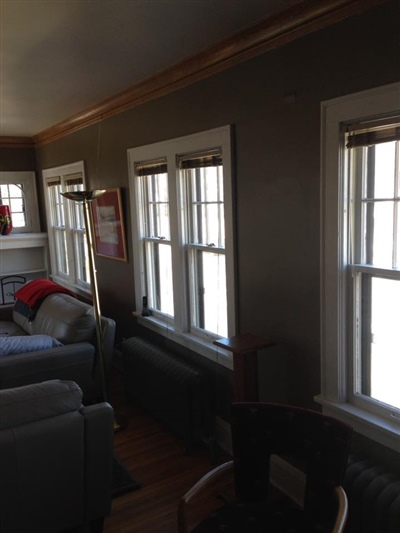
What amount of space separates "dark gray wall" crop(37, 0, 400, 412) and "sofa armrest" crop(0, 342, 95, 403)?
1381 mm

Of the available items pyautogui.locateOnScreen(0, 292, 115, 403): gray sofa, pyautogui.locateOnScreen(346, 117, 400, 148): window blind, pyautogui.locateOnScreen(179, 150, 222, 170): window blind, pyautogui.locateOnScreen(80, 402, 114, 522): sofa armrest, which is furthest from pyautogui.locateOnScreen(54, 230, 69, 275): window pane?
pyautogui.locateOnScreen(346, 117, 400, 148): window blind

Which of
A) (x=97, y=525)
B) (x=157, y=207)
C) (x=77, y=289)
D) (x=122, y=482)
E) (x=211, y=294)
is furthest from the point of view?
(x=77, y=289)

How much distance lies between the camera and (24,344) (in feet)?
11.7

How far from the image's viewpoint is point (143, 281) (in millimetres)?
4348

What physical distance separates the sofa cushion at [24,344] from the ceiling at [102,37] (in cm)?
187

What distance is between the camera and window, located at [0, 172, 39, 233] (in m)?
6.61

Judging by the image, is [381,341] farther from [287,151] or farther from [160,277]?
[160,277]

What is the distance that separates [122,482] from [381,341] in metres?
1.80

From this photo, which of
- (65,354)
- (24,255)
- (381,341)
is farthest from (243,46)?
(24,255)

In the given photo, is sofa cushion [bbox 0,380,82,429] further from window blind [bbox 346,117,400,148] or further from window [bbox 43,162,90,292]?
window [bbox 43,162,90,292]

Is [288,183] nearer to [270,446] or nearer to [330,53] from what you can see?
[330,53]

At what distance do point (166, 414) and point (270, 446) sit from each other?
1.53 metres

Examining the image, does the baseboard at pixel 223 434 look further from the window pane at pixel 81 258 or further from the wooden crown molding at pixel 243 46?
the window pane at pixel 81 258

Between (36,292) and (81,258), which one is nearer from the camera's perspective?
(36,292)
